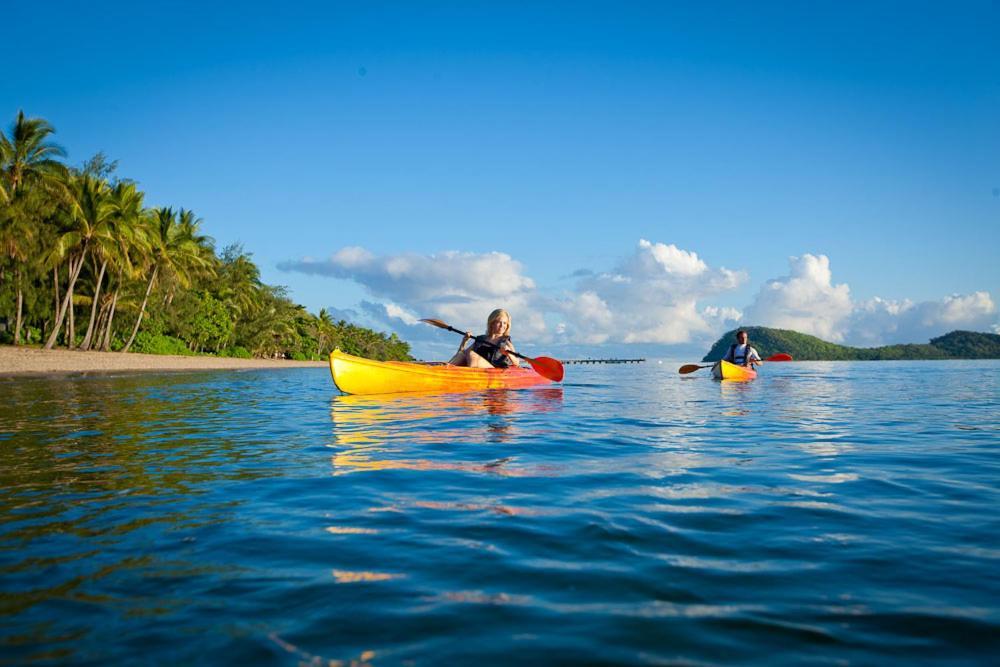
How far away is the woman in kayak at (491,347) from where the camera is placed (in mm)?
13602

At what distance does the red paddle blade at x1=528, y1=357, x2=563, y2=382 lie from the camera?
51.2 ft

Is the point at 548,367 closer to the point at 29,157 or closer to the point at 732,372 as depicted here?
the point at 732,372

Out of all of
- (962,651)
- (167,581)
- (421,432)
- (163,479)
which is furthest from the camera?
(421,432)

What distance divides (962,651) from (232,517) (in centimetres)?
337

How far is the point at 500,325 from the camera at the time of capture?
13.7 metres

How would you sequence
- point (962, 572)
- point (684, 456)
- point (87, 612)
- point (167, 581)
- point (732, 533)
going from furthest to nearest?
point (684, 456), point (732, 533), point (962, 572), point (167, 581), point (87, 612)

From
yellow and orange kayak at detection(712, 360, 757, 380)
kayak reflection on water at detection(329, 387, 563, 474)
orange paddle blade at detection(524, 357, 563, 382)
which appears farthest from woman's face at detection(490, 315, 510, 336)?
yellow and orange kayak at detection(712, 360, 757, 380)

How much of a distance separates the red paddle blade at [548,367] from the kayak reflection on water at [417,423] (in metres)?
1.37

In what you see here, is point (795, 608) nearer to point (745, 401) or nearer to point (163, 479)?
point (163, 479)

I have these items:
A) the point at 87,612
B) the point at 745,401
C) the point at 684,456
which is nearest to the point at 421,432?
the point at 684,456

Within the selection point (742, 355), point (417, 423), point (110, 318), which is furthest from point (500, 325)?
point (110, 318)

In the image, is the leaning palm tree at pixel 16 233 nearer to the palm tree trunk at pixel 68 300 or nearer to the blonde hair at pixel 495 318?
the palm tree trunk at pixel 68 300

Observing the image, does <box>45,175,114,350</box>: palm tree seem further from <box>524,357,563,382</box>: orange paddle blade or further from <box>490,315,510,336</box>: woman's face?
<box>490,315,510,336</box>: woman's face

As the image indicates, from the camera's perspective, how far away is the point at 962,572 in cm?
271
